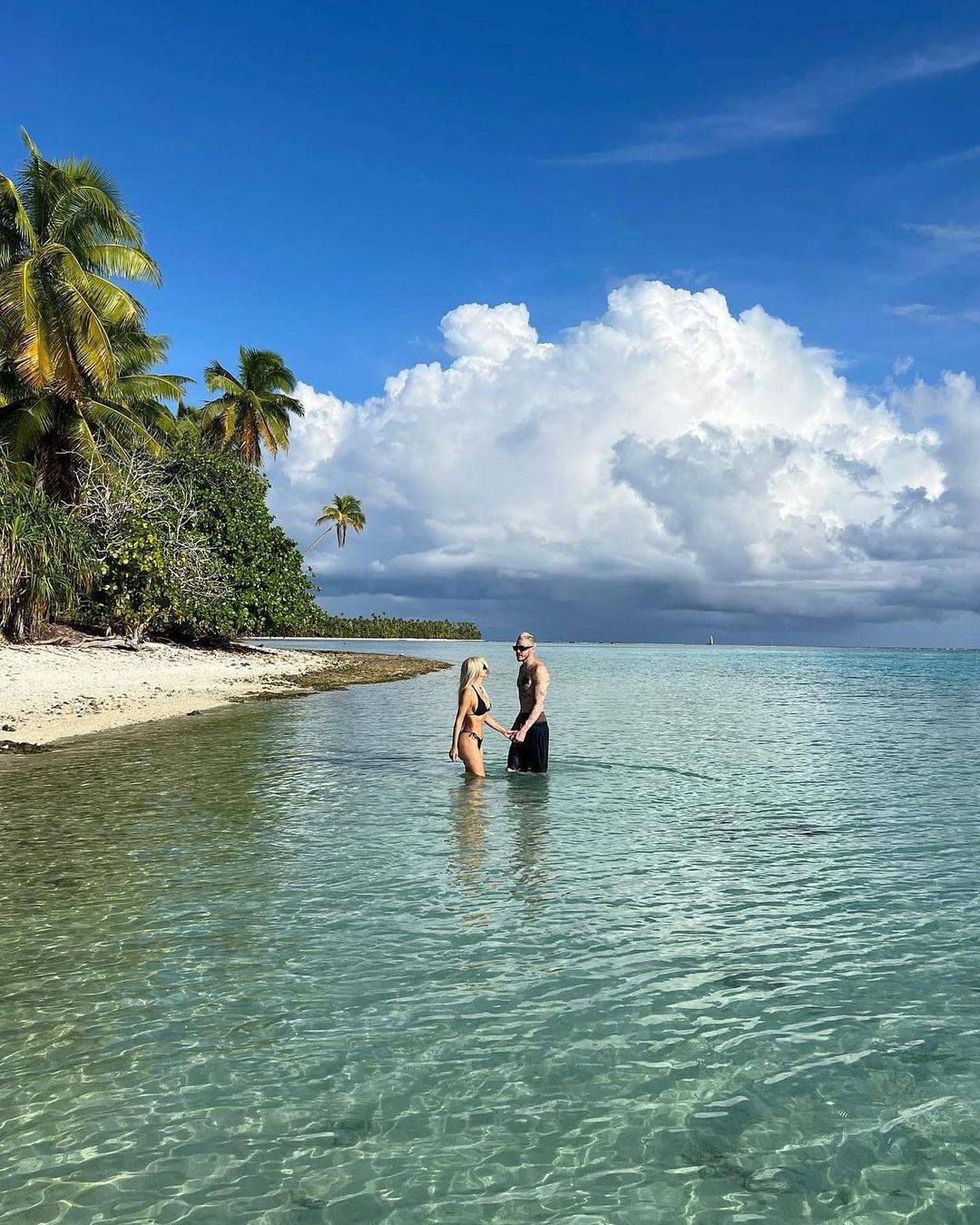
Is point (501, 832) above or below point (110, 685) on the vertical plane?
below

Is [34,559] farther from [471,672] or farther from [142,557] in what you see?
[471,672]

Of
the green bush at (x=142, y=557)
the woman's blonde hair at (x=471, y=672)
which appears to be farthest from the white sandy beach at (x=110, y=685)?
the woman's blonde hair at (x=471, y=672)

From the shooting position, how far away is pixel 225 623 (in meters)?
46.4

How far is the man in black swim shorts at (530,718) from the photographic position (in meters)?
15.1

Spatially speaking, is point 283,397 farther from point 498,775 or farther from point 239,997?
point 239,997

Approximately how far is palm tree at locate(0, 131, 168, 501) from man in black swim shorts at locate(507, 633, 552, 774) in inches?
1042

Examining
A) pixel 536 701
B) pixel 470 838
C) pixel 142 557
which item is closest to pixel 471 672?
pixel 536 701

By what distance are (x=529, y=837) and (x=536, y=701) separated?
13.1 feet

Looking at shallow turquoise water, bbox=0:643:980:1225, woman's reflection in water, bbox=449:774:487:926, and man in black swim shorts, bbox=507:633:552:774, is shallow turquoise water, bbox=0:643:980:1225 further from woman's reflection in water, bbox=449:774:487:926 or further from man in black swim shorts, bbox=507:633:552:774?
man in black swim shorts, bbox=507:633:552:774

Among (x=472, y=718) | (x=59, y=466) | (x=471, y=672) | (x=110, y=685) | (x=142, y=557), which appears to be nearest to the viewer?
(x=471, y=672)

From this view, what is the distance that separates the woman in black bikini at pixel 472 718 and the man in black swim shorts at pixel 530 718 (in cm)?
42

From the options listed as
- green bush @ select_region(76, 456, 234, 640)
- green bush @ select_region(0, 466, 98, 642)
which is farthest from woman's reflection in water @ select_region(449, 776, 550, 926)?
green bush @ select_region(76, 456, 234, 640)

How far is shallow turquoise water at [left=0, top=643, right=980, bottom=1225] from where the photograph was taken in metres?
4.38

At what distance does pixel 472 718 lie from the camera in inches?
599
